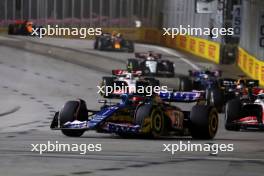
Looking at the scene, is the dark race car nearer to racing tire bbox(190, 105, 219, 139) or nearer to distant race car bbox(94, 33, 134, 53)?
racing tire bbox(190, 105, 219, 139)

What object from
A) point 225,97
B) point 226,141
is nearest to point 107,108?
point 226,141

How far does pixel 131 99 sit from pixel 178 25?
4409cm

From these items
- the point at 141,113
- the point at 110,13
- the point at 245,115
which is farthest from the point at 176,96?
the point at 110,13

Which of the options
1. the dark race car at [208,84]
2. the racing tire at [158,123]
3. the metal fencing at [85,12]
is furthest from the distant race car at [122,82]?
the metal fencing at [85,12]

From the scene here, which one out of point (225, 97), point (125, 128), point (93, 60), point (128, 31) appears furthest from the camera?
point (128, 31)

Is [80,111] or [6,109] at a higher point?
[80,111]

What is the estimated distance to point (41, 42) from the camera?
60469mm

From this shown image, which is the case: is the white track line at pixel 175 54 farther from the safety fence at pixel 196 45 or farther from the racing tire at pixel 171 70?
the racing tire at pixel 171 70

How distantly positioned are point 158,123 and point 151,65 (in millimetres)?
23919

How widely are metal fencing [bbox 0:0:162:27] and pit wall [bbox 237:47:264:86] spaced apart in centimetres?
1948

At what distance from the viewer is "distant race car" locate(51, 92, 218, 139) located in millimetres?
17156

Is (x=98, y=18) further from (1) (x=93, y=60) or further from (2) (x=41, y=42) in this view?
(1) (x=93, y=60)

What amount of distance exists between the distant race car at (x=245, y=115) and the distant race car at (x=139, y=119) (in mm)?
2396

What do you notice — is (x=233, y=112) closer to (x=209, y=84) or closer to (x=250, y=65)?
(x=209, y=84)
